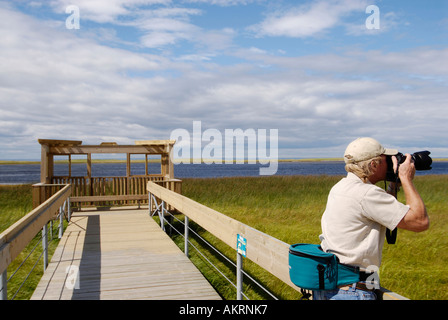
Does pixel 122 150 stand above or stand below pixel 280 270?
above

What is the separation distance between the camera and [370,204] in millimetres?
2258

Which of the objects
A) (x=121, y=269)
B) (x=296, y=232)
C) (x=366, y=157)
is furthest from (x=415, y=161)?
(x=296, y=232)

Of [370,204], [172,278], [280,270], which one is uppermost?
[370,204]

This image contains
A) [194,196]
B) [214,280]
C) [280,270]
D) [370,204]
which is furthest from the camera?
[194,196]

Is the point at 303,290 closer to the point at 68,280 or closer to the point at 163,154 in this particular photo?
the point at 68,280

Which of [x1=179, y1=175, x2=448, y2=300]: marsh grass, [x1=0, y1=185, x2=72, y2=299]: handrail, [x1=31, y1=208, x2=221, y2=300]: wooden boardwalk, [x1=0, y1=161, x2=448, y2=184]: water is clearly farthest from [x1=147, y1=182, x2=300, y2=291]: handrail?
[x1=0, y1=161, x2=448, y2=184]: water

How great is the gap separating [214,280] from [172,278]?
1396 mm

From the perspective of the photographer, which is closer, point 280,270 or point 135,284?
point 280,270

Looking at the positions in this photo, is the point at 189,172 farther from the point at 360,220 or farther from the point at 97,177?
the point at 360,220

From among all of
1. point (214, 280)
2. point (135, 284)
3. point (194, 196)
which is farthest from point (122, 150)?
point (135, 284)

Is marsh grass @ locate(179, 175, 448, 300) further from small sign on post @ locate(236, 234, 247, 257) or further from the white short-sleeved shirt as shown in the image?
the white short-sleeved shirt

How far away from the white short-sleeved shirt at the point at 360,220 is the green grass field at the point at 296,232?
4054 mm

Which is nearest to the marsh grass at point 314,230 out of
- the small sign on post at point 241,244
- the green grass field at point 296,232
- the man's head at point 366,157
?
the green grass field at point 296,232

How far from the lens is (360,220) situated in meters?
2.32
